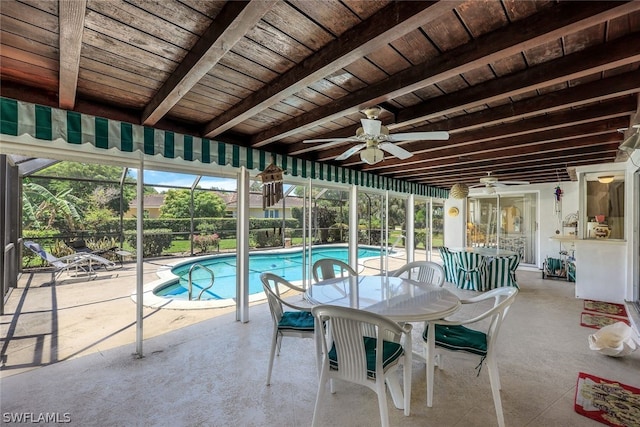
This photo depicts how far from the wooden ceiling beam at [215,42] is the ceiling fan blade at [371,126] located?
1.08 m

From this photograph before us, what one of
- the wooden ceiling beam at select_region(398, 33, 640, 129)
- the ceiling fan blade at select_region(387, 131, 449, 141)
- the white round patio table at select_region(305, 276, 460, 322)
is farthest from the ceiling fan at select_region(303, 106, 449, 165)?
the white round patio table at select_region(305, 276, 460, 322)

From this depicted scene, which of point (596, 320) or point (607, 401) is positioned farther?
point (596, 320)

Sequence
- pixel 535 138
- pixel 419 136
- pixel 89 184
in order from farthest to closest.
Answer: pixel 89 184
pixel 535 138
pixel 419 136

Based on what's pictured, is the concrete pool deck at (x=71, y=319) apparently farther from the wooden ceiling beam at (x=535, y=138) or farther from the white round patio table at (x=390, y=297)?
the wooden ceiling beam at (x=535, y=138)

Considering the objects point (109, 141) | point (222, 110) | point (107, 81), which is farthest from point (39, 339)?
point (222, 110)

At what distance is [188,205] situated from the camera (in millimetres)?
7219

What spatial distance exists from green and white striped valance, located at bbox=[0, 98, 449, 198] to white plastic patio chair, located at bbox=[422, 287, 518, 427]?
9.59 ft

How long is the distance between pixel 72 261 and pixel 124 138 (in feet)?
16.6

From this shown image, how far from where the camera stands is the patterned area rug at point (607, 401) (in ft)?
6.47

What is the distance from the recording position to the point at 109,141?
2.66 m

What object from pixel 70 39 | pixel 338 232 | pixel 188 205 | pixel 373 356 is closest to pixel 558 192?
pixel 338 232

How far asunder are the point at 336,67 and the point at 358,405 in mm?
2415

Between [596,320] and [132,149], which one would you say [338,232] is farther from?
[132,149]

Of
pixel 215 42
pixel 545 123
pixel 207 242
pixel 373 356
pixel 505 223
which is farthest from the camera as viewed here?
pixel 505 223
